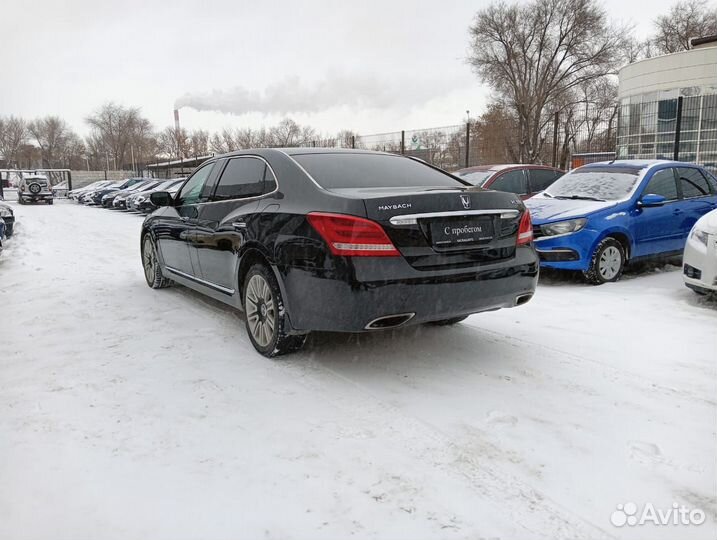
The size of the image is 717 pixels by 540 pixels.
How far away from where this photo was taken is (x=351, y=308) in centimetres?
329

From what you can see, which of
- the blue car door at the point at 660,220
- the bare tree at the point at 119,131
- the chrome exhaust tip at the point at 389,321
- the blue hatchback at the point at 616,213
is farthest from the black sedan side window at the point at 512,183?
the bare tree at the point at 119,131

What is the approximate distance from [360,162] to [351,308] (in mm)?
1496

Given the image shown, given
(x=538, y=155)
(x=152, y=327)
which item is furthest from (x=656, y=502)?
(x=538, y=155)

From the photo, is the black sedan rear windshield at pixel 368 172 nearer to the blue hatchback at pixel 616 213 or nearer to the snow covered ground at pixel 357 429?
the snow covered ground at pixel 357 429

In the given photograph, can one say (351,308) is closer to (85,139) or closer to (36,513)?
(36,513)

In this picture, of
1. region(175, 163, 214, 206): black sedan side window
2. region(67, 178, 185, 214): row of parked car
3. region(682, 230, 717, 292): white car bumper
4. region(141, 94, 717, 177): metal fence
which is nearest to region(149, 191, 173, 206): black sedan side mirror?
region(175, 163, 214, 206): black sedan side window

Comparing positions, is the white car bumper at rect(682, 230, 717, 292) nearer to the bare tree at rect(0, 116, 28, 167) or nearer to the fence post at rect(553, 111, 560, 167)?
the fence post at rect(553, 111, 560, 167)

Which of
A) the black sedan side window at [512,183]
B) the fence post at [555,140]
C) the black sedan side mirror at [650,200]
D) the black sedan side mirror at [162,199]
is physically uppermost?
the fence post at [555,140]

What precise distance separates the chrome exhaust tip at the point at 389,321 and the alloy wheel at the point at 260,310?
830 millimetres

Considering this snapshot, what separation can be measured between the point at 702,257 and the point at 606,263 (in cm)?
129

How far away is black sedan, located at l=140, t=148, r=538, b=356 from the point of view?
3.30 metres

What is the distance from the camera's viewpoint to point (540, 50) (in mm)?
39344

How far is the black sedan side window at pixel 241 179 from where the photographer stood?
431 centimetres

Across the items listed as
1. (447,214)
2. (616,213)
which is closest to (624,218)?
(616,213)
